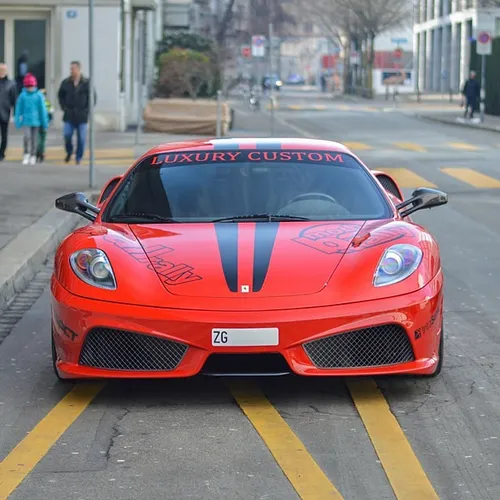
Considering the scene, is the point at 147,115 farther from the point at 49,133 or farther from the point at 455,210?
the point at 455,210

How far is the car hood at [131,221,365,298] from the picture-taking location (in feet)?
20.1

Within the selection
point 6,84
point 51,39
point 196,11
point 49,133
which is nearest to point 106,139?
point 49,133

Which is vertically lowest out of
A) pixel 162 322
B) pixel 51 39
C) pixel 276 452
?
pixel 276 452

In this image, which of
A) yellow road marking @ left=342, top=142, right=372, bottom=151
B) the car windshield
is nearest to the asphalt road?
the car windshield

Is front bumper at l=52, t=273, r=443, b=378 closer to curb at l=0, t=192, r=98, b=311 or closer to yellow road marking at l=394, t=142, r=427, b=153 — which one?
curb at l=0, t=192, r=98, b=311

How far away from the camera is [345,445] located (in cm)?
545

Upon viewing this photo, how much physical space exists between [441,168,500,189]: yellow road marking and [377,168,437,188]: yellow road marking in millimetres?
632

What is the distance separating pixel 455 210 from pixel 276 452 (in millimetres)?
10947

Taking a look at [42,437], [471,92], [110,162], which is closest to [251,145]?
[42,437]

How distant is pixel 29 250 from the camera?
11359 millimetres

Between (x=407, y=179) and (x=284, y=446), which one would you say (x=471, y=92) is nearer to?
(x=407, y=179)

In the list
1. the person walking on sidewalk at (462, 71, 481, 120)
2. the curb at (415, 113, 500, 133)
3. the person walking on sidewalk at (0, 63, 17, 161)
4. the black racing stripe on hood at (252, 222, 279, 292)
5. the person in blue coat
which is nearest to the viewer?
the black racing stripe on hood at (252, 222, 279, 292)

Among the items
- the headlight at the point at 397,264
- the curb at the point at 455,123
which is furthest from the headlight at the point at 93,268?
Result: the curb at the point at 455,123

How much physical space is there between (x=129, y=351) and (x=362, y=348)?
109 cm
